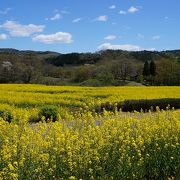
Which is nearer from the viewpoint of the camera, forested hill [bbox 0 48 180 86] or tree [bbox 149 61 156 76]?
forested hill [bbox 0 48 180 86]

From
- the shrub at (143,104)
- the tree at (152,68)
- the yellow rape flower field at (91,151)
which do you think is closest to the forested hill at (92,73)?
the tree at (152,68)

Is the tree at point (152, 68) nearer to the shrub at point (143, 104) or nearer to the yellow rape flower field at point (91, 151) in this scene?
the shrub at point (143, 104)

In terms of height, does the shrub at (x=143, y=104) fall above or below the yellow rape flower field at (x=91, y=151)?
below

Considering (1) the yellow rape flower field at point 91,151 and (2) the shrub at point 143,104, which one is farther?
(2) the shrub at point 143,104

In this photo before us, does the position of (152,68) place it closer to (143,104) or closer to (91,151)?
(143,104)

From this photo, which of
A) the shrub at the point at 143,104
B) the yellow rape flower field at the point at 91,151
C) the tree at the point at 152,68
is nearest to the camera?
the yellow rape flower field at the point at 91,151

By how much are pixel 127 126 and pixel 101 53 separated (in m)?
162

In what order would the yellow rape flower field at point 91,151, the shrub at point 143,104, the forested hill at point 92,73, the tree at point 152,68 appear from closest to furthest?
the yellow rape flower field at point 91,151 → the shrub at point 143,104 → the forested hill at point 92,73 → the tree at point 152,68

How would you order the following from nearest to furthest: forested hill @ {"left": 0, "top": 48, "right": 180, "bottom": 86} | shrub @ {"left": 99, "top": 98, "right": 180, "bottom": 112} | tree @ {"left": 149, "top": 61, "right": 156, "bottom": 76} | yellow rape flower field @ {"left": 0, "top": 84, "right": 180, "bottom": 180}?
yellow rape flower field @ {"left": 0, "top": 84, "right": 180, "bottom": 180}
shrub @ {"left": 99, "top": 98, "right": 180, "bottom": 112}
forested hill @ {"left": 0, "top": 48, "right": 180, "bottom": 86}
tree @ {"left": 149, "top": 61, "right": 156, "bottom": 76}

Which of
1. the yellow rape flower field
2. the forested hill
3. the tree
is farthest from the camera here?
the tree

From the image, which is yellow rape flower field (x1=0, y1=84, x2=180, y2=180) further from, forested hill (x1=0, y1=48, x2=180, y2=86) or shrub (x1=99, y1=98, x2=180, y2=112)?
forested hill (x1=0, y1=48, x2=180, y2=86)

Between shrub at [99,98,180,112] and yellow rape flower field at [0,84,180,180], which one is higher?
yellow rape flower field at [0,84,180,180]

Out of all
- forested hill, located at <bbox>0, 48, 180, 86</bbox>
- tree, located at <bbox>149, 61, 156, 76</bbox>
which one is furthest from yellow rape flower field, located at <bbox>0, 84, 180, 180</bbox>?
tree, located at <bbox>149, 61, 156, 76</bbox>

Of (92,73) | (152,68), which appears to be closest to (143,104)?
Result: (92,73)
